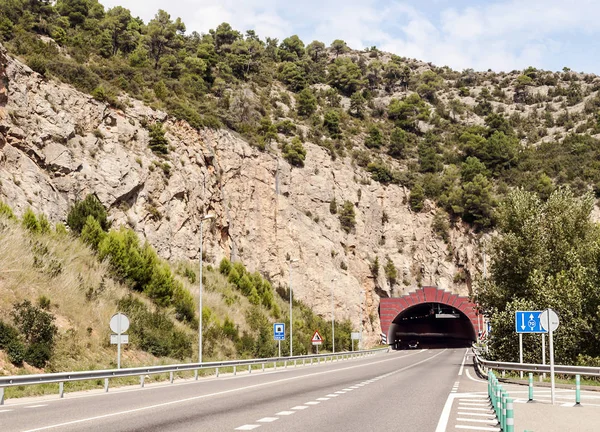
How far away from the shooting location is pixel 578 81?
459 ft

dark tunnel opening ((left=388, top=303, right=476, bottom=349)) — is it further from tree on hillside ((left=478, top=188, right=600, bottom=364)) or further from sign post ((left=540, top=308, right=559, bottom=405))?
sign post ((left=540, top=308, right=559, bottom=405))

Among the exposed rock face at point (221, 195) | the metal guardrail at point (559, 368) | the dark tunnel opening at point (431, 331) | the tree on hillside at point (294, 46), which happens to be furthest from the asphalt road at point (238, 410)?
the tree on hillside at point (294, 46)

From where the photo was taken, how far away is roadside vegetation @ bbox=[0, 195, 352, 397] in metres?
27.0

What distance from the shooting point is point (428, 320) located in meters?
106

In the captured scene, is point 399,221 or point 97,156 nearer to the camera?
point 97,156

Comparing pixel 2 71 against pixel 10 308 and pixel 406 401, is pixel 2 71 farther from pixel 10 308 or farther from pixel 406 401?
pixel 406 401

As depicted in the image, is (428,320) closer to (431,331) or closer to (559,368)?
(431,331)

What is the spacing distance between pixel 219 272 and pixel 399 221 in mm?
36428

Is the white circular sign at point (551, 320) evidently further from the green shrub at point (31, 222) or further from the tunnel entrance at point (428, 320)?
the tunnel entrance at point (428, 320)

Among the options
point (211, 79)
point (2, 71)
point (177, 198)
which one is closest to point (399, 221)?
point (211, 79)

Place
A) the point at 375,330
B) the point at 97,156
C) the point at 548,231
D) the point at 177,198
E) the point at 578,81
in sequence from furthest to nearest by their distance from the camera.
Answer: the point at 578,81 → the point at 375,330 → the point at 177,198 → the point at 97,156 → the point at 548,231

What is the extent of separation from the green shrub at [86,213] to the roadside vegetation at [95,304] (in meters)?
0.08

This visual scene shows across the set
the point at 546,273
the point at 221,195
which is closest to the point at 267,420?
the point at 546,273

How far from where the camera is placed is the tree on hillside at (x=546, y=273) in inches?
1240
